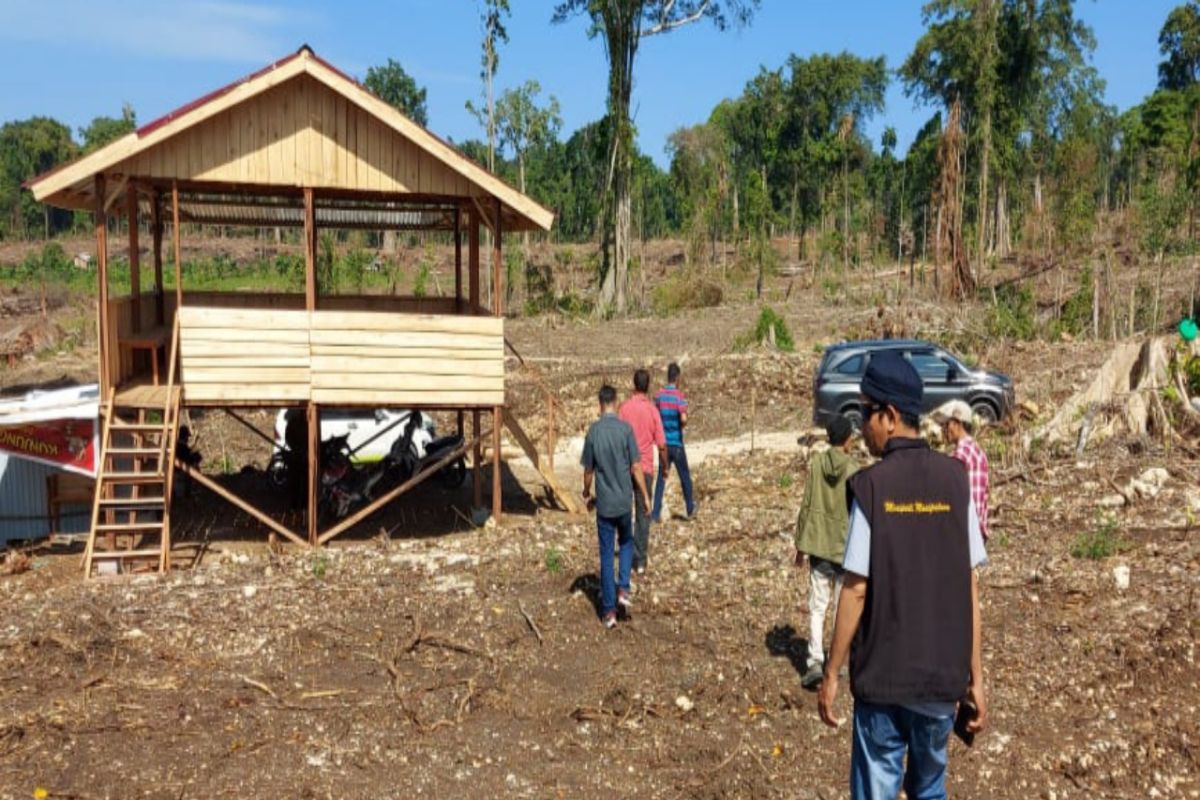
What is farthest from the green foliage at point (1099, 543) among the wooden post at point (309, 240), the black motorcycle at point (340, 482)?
the wooden post at point (309, 240)

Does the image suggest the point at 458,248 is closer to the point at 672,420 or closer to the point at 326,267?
the point at 672,420

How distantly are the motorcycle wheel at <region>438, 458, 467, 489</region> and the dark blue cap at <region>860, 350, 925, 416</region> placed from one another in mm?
11682

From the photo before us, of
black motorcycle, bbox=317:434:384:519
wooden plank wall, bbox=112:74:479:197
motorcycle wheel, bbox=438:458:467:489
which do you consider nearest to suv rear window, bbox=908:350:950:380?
motorcycle wheel, bbox=438:458:467:489

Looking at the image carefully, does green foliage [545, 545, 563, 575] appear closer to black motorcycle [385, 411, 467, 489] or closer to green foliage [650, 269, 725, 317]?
black motorcycle [385, 411, 467, 489]

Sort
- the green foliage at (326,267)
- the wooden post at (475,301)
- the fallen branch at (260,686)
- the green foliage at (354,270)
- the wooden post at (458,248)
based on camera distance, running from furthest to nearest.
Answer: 1. the green foliage at (354,270)
2. the green foliage at (326,267)
3. the wooden post at (458,248)
4. the wooden post at (475,301)
5. the fallen branch at (260,686)

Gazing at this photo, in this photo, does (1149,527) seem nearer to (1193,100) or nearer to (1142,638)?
(1142,638)

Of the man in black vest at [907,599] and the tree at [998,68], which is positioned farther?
the tree at [998,68]

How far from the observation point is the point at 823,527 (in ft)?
23.0

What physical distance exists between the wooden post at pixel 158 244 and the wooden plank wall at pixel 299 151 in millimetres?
2409

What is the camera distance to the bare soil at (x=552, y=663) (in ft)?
20.1

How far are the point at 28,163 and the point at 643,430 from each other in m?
96.0

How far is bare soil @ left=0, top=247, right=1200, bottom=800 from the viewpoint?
6.12 m

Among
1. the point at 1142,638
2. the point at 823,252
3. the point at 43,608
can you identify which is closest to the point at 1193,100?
the point at 823,252

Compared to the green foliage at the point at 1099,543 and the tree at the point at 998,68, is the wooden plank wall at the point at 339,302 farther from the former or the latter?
the tree at the point at 998,68
